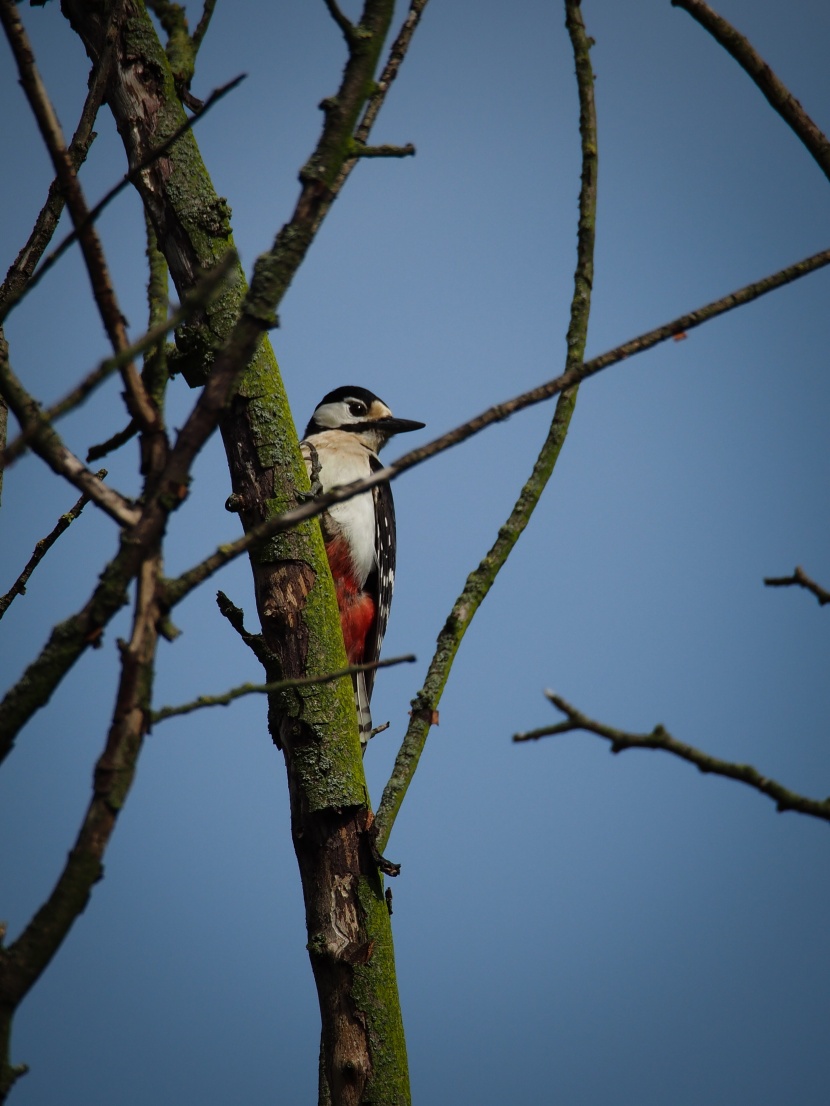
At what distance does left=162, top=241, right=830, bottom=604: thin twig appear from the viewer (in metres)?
1.32

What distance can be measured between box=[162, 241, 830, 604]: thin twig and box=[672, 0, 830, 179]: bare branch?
0.39m

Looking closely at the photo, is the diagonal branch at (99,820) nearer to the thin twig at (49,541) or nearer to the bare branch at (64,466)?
the bare branch at (64,466)

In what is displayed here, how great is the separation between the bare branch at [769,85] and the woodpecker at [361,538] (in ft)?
11.7

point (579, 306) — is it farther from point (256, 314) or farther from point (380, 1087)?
point (380, 1087)

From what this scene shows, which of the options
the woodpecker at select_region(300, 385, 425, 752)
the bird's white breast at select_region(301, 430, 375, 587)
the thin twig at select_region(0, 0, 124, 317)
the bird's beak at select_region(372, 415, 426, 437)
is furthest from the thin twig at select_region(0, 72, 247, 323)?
the bird's beak at select_region(372, 415, 426, 437)

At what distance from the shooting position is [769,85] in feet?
6.28

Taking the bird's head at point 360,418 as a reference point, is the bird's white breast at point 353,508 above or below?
below

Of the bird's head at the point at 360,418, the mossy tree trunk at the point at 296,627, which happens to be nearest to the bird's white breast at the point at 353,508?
the bird's head at the point at 360,418

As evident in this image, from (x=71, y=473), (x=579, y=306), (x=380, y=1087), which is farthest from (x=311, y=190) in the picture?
(x=380, y=1087)

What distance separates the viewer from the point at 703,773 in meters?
1.43

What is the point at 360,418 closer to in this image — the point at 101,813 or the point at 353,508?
the point at 353,508

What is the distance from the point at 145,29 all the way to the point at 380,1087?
10.2ft

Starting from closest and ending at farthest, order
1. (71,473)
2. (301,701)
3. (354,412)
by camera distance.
Result: (71,473) → (301,701) → (354,412)

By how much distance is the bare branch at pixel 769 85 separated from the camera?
6.28ft
